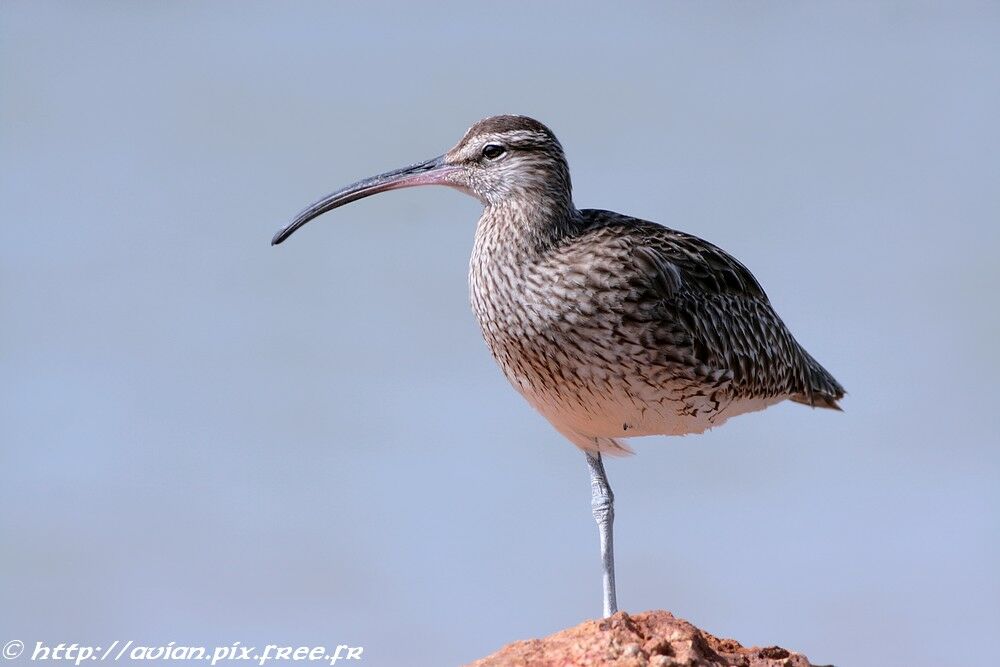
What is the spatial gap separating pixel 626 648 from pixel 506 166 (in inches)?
146

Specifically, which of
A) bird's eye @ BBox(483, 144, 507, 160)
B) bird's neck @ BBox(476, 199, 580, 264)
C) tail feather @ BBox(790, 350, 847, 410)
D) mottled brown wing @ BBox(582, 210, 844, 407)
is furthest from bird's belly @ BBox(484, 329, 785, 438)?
tail feather @ BBox(790, 350, 847, 410)

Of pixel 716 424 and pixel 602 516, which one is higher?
pixel 716 424

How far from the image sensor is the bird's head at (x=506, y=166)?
948 cm

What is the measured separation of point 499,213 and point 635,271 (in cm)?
106

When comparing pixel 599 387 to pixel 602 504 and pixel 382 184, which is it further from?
pixel 382 184

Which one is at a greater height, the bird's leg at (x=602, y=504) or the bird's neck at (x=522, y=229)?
the bird's neck at (x=522, y=229)

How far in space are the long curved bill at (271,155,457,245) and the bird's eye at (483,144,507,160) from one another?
0.86 ft

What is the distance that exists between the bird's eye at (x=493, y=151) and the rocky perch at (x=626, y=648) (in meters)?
3.46

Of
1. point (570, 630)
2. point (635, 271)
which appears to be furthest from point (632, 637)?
point (635, 271)

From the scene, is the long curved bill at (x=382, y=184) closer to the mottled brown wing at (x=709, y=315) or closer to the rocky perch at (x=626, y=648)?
the mottled brown wing at (x=709, y=315)

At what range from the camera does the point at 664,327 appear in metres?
9.28

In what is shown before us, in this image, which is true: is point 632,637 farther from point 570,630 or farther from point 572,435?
point 572,435

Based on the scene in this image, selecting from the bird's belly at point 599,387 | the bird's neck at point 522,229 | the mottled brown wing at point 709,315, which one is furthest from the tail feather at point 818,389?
the bird's neck at point 522,229

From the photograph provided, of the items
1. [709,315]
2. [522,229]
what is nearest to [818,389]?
[709,315]
